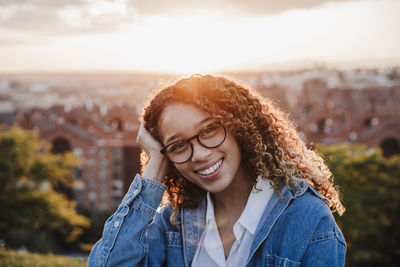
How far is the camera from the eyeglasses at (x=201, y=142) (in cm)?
210

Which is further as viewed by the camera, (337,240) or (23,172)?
(23,172)

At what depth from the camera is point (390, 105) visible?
4003 centimetres

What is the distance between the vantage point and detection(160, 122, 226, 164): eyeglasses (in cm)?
210

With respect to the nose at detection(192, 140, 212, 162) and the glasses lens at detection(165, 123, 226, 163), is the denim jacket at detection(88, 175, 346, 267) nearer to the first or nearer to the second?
the glasses lens at detection(165, 123, 226, 163)

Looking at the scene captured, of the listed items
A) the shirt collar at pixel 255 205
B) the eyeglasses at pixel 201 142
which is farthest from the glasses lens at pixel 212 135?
the shirt collar at pixel 255 205

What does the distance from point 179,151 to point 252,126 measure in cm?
40

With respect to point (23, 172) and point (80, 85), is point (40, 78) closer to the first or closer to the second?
point (80, 85)

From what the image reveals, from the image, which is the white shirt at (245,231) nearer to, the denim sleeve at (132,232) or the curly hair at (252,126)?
the curly hair at (252,126)

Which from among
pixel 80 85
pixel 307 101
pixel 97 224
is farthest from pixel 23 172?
pixel 80 85

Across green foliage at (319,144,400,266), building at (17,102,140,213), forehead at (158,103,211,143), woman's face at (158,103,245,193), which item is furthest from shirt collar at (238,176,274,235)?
building at (17,102,140,213)

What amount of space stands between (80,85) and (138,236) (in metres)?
120

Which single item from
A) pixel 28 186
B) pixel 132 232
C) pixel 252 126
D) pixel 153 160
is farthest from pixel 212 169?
pixel 28 186

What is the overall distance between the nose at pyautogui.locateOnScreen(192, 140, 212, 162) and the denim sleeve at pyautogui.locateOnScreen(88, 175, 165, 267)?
0.39 metres

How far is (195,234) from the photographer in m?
2.36
